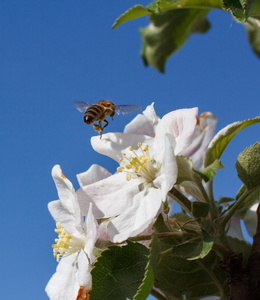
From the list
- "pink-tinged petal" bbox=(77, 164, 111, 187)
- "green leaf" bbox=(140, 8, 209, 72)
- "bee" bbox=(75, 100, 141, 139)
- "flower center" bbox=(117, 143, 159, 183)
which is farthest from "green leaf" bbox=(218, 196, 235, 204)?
"green leaf" bbox=(140, 8, 209, 72)

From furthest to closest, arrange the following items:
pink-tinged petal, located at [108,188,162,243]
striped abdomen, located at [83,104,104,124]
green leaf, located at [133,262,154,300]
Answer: striped abdomen, located at [83,104,104,124] < pink-tinged petal, located at [108,188,162,243] < green leaf, located at [133,262,154,300]

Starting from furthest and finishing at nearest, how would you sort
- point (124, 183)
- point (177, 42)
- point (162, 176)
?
point (177, 42) → point (124, 183) → point (162, 176)

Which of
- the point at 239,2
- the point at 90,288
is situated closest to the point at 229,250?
the point at 90,288

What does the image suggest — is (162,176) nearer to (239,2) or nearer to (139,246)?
(139,246)

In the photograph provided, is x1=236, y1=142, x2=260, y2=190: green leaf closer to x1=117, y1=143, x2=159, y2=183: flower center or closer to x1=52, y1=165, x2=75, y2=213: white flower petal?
x1=117, y1=143, x2=159, y2=183: flower center

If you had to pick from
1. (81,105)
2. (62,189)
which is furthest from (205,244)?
(81,105)
